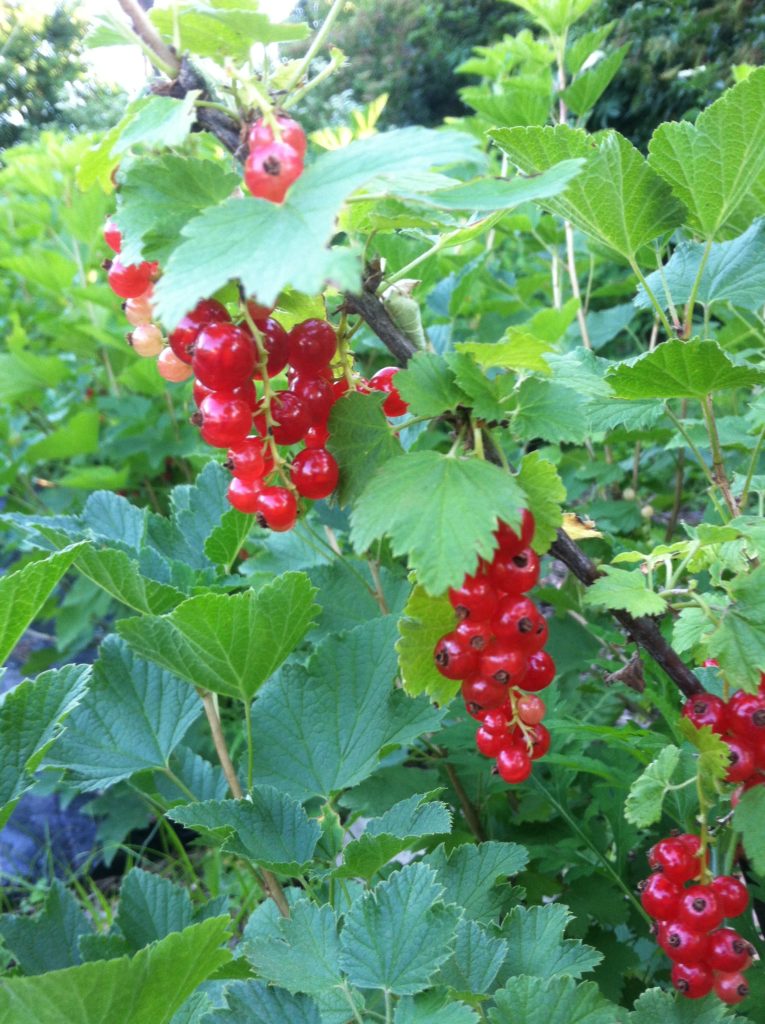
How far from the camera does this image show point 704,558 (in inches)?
27.4

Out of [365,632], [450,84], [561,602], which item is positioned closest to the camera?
[365,632]

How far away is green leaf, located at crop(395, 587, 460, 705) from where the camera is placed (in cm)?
63

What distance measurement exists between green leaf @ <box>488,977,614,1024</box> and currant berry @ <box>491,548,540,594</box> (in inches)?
11.9

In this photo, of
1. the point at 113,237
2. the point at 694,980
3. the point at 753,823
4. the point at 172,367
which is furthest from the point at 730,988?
the point at 113,237

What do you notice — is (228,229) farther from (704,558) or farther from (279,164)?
(704,558)

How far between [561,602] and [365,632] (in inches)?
18.0

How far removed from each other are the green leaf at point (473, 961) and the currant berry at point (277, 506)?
357mm

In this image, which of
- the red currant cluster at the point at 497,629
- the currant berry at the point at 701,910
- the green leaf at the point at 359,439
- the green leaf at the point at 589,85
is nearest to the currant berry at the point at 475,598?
the red currant cluster at the point at 497,629

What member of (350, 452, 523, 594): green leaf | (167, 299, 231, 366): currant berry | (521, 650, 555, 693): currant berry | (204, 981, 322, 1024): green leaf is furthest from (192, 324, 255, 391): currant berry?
(204, 981, 322, 1024): green leaf

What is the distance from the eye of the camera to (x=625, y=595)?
1.99ft

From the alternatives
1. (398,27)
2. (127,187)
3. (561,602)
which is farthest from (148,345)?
(398,27)

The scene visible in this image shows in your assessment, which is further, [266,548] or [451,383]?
[266,548]

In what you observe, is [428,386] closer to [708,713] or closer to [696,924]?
[708,713]

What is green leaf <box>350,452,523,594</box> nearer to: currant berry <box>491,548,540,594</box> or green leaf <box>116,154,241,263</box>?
currant berry <box>491,548,540,594</box>
